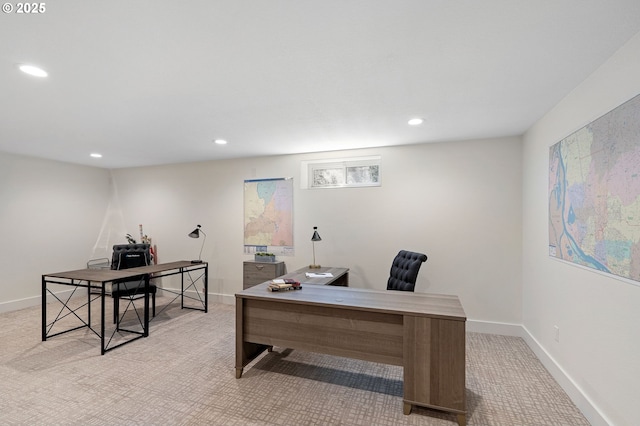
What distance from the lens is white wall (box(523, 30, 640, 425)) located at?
1.75m

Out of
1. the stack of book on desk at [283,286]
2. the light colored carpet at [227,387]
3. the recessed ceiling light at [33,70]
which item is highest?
the recessed ceiling light at [33,70]

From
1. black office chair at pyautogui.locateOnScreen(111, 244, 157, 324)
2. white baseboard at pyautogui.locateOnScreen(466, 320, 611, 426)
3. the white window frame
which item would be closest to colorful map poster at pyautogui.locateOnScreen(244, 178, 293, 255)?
the white window frame

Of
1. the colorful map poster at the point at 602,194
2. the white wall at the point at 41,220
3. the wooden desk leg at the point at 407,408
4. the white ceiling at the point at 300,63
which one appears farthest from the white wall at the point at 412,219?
the white wall at the point at 41,220

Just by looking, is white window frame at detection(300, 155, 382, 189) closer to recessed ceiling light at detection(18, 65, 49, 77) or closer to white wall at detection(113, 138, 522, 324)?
white wall at detection(113, 138, 522, 324)

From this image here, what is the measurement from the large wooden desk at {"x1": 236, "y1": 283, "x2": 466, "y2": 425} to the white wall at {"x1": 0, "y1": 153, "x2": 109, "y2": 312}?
443 centimetres

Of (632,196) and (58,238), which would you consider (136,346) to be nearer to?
(58,238)

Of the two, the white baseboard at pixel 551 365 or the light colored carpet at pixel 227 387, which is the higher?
the white baseboard at pixel 551 365

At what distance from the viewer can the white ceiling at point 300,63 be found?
59.3 inches

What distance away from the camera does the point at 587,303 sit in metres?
2.17

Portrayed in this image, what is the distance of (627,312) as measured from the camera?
1755mm

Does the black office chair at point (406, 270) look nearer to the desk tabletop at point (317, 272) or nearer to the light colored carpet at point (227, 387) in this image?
the desk tabletop at point (317, 272)

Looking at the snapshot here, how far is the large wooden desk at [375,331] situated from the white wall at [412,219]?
154 cm

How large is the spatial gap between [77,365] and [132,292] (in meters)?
1.16

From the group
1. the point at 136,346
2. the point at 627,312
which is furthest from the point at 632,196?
the point at 136,346
